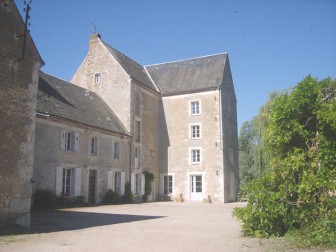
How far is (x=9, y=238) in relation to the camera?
811 centimetres

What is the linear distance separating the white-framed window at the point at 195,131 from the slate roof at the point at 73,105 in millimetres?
5642

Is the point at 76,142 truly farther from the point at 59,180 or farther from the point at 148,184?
the point at 148,184

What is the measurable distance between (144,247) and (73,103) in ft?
50.9

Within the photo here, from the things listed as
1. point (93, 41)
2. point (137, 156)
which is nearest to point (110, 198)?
point (137, 156)

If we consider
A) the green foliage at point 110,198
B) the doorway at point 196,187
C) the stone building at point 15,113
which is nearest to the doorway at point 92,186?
the green foliage at point 110,198

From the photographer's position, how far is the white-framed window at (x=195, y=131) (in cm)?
2706

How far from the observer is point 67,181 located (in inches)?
748

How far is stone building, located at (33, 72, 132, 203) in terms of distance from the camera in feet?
56.7

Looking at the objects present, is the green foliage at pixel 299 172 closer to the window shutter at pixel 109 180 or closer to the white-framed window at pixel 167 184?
the window shutter at pixel 109 180

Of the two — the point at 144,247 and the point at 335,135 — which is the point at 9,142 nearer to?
the point at 144,247

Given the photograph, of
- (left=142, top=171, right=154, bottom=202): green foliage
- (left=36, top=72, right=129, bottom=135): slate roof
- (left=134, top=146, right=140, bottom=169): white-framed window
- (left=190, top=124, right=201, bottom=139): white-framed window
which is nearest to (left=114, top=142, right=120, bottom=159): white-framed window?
(left=36, top=72, right=129, bottom=135): slate roof

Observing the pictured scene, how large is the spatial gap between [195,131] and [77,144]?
34.8 feet

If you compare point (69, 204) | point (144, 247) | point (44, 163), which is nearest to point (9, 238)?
point (144, 247)

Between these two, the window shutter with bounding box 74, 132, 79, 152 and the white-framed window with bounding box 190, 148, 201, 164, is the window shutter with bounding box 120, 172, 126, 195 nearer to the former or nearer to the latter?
the window shutter with bounding box 74, 132, 79, 152
